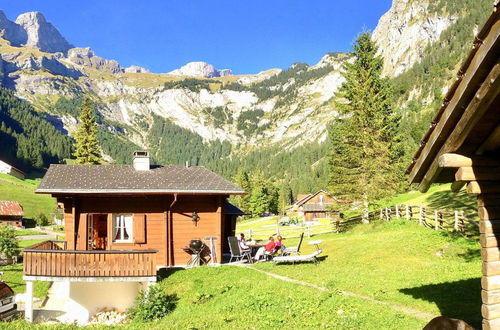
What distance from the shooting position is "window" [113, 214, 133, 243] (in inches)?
778

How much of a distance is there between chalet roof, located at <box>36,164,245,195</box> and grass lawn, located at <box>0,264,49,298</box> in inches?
222

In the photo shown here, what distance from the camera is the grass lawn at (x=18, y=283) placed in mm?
20280

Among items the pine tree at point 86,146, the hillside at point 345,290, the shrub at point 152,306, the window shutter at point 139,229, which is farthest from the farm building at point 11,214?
the shrub at point 152,306

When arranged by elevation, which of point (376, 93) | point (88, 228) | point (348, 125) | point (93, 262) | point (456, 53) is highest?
point (456, 53)

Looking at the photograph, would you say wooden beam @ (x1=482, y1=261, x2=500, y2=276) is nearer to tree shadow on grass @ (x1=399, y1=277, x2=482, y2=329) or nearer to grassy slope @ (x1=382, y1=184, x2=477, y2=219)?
tree shadow on grass @ (x1=399, y1=277, x2=482, y2=329)

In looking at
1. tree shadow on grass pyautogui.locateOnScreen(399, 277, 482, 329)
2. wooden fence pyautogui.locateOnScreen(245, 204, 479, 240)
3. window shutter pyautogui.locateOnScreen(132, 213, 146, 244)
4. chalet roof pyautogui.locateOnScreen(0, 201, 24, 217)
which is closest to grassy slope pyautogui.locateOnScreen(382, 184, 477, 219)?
wooden fence pyautogui.locateOnScreen(245, 204, 479, 240)

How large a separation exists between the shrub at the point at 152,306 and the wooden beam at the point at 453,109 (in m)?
10.1

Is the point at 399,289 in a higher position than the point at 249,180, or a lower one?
lower

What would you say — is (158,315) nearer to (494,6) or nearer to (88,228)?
(88,228)

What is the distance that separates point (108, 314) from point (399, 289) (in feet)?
38.1

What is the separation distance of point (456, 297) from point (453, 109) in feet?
24.7

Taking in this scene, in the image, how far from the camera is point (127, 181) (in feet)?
65.6

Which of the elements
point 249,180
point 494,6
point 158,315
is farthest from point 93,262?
point 249,180

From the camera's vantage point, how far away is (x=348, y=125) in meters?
33.7
